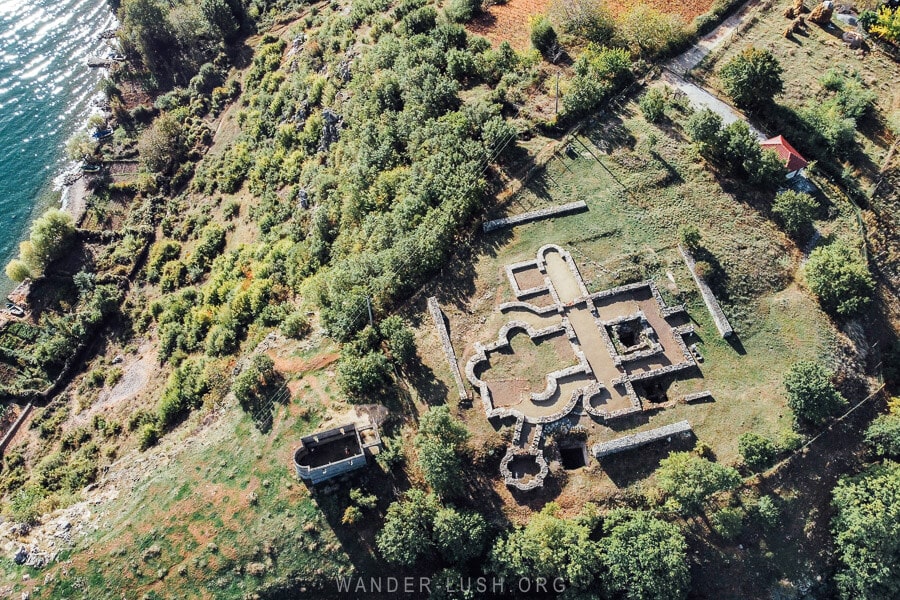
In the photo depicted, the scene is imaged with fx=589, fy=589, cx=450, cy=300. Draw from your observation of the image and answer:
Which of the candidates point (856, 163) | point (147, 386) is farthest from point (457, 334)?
point (856, 163)

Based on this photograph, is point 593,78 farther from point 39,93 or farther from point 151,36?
point 39,93

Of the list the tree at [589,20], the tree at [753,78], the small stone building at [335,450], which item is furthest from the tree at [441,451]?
the tree at [589,20]

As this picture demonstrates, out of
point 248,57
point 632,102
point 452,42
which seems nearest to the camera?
point 632,102

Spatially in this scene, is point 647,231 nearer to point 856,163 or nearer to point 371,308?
point 856,163

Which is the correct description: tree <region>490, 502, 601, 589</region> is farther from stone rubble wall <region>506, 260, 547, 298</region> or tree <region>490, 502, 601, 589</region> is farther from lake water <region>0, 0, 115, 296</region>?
lake water <region>0, 0, 115, 296</region>

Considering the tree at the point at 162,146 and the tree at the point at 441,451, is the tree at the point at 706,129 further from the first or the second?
the tree at the point at 162,146

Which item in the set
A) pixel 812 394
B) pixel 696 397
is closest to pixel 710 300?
pixel 696 397

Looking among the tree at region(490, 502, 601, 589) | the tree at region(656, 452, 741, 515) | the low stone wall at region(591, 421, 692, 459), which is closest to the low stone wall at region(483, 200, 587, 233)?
the low stone wall at region(591, 421, 692, 459)
